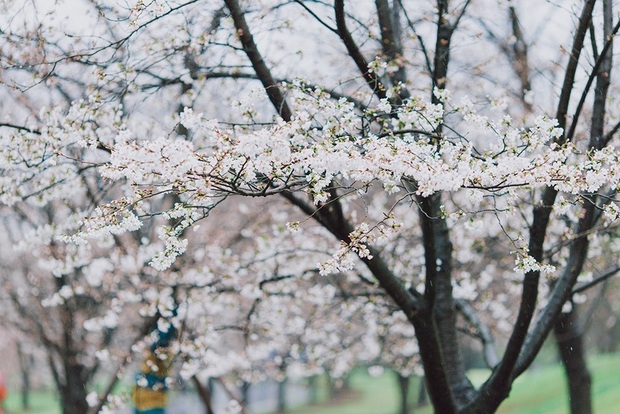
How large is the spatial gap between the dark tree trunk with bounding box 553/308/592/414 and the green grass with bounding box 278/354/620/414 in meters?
4.59

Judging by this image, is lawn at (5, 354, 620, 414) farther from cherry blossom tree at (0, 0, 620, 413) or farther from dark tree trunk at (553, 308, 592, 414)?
cherry blossom tree at (0, 0, 620, 413)

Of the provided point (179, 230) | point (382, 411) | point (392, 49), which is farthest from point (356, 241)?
point (382, 411)

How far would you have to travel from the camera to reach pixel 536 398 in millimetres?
20938

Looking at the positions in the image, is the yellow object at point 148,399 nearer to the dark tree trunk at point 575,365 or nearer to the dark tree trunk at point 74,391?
the dark tree trunk at point 74,391

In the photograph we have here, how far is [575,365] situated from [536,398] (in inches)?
434

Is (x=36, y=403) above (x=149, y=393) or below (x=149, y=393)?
above

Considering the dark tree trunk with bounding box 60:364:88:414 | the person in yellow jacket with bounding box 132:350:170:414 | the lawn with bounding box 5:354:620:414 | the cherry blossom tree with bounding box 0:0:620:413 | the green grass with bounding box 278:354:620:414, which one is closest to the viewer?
the cherry blossom tree with bounding box 0:0:620:413

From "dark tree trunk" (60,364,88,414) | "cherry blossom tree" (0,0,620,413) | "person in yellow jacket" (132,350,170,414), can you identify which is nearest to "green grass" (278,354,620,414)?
"cherry blossom tree" (0,0,620,413)

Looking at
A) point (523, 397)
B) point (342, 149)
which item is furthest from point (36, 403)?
point (342, 149)

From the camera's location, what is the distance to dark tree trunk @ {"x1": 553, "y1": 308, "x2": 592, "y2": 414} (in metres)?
10.6

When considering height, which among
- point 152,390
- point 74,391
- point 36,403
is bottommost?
point 152,390

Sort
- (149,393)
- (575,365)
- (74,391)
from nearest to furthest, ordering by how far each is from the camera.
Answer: (149,393), (575,365), (74,391)

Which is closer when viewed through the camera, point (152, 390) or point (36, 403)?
point (152, 390)

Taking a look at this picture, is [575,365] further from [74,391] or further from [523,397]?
[523,397]
